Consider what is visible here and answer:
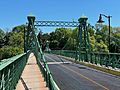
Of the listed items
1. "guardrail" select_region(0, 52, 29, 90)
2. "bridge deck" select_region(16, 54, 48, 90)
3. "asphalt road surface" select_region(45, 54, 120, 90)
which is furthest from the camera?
"asphalt road surface" select_region(45, 54, 120, 90)

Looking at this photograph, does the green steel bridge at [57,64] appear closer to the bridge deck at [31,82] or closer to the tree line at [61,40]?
the bridge deck at [31,82]

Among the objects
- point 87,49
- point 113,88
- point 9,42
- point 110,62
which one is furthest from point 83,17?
point 9,42

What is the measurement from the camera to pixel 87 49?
4116cm

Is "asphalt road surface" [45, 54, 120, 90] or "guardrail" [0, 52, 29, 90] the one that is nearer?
"guardrail" [0, 52, 29, 90]

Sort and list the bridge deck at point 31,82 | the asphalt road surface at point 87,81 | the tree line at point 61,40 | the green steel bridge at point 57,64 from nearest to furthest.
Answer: the green steel bridge at point 57,64 → the bridge deck at point 31,82 → the asphalt road surface at point 87,81 → the tree line at point 61,40

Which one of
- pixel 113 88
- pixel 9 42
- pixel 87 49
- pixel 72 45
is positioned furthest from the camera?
pixel 9 42

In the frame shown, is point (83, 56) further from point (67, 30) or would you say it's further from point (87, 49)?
point (67, 30)

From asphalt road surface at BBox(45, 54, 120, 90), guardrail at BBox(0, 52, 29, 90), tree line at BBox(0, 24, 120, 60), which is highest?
tree line at BBox(0, 24, 120, 60)

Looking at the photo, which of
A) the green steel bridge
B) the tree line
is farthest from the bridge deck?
the tree line

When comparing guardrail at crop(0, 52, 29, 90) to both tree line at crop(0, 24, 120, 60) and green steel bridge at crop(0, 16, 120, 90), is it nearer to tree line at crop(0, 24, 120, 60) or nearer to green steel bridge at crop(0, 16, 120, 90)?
green steel bridge at crop(0, 16, 120, 90)

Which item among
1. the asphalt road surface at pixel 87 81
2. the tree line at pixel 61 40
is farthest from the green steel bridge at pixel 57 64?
the tree line at pixel 61 40

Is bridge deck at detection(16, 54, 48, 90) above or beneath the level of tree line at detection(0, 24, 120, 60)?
beneath

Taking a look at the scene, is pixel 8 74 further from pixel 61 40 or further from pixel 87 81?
pixel 61 40

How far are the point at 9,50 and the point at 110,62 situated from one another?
58074 millimetres
